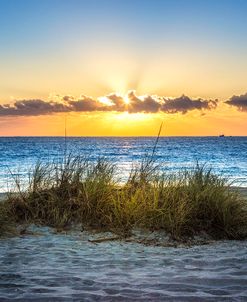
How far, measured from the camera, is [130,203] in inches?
311

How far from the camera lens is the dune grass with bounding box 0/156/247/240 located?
7.67 meters

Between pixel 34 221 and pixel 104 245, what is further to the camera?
pixel 34 221

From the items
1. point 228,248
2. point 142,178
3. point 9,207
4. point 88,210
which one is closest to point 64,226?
point 88,210

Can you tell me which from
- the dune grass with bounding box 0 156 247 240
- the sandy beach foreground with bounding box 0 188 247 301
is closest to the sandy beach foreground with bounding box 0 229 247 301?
the sandy beach foreground with bounding box 0 188 247 301

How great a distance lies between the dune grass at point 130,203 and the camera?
7672mm

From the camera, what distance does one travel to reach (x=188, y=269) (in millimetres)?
5488

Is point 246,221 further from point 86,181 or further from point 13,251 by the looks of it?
point 13,251

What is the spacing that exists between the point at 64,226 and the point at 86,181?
0.96 m

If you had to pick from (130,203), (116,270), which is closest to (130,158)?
(130,203)

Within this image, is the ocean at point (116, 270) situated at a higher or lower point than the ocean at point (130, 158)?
higher

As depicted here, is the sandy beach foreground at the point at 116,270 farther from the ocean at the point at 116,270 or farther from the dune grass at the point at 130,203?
the dune grass at the point at 130,203

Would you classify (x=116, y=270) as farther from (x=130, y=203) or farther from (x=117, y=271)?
Answer: (x=130, y=203)

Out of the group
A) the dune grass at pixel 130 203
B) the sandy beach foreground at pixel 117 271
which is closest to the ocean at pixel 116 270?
the sandy beach foreground at pixel 117 271

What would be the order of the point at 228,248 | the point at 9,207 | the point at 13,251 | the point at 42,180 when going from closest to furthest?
the point at 13,251, the point at 228,248, the point at 9,207, the point at 42,180
